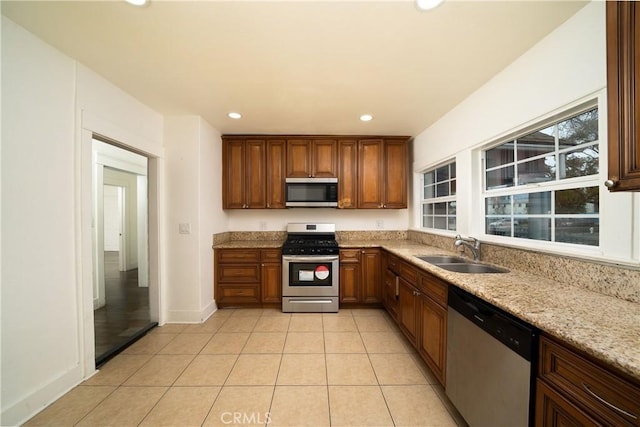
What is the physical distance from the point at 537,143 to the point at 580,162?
14.9 inches

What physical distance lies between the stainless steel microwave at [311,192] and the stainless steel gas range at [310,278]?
2.02 ft

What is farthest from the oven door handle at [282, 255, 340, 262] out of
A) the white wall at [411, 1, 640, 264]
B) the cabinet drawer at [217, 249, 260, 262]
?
the white wall at [411, 1, 640, 264]

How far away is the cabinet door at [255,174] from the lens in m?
3.42

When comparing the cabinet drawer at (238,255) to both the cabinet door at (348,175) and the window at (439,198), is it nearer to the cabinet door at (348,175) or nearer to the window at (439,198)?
the cabinet door at (348,175)

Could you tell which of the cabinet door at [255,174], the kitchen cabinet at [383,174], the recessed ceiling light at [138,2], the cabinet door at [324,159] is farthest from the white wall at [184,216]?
the kitchen cabinet at [383,174]

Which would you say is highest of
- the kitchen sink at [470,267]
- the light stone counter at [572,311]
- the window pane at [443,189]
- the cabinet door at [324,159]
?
the cabinet door at [324,159]

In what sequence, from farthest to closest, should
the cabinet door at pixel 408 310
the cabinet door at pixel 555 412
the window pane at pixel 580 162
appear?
the cabinet door at pixel 408 310
the window pane at pixel 580 162
the cabinet door at pixel 555 412

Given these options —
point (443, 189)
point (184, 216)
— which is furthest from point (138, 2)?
point (443, 189)

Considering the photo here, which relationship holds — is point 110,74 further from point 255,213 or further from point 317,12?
point 255,213

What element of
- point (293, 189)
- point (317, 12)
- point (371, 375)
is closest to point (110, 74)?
point (317, 12)

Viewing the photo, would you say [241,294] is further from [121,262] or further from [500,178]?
[121,262]

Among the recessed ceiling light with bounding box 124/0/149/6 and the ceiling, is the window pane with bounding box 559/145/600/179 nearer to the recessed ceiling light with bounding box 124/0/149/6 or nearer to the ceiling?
the ceiling

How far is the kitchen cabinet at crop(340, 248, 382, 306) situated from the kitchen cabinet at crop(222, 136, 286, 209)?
1.27 metres

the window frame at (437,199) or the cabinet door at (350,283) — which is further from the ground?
the window frame at (437,199)
